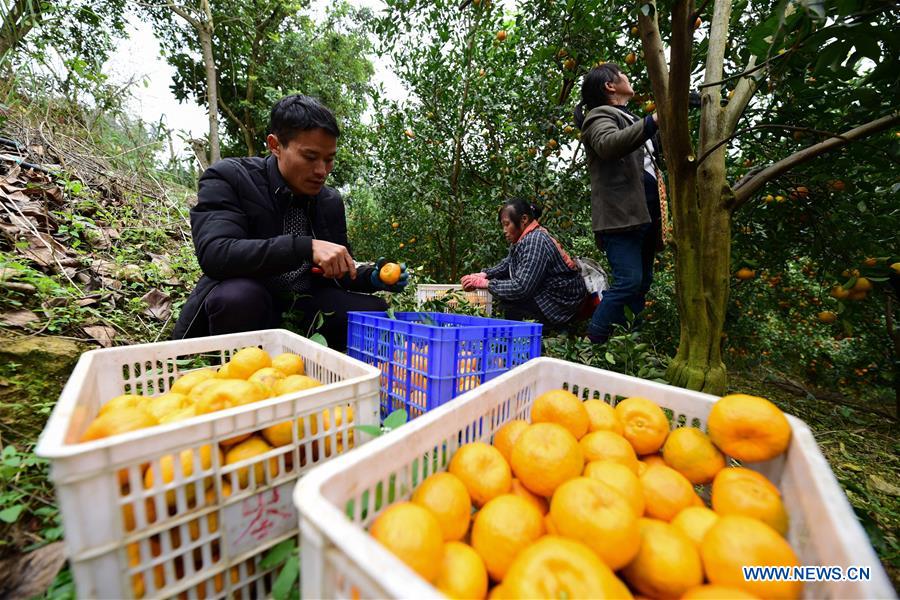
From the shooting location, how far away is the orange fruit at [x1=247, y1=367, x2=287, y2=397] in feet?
3.60

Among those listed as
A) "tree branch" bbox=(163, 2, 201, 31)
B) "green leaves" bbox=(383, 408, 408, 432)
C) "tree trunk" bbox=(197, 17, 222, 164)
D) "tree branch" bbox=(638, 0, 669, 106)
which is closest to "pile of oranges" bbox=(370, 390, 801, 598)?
"green leaves" bbox=(383, 408, 408, 432)

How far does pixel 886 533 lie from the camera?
139 centimetres

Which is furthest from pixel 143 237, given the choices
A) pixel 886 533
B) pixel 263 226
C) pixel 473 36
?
pixel 886 533

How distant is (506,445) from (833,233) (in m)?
2.65

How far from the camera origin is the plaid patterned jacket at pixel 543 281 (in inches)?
117

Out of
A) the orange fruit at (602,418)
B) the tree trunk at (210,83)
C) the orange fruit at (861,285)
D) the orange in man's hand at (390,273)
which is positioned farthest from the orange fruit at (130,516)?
the tree trunk at (210,83)

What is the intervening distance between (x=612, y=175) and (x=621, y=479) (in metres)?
2.29

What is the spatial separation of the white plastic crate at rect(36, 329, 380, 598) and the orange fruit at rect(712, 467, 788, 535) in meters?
0.80

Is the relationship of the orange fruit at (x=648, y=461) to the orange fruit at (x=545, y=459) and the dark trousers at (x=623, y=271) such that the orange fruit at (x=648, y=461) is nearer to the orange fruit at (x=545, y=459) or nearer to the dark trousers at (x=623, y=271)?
the orange fruit at (x=545, y=459)

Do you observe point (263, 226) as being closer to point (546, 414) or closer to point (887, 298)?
point (546, 414)

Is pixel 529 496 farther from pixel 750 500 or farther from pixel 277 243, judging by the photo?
pixel 277 243

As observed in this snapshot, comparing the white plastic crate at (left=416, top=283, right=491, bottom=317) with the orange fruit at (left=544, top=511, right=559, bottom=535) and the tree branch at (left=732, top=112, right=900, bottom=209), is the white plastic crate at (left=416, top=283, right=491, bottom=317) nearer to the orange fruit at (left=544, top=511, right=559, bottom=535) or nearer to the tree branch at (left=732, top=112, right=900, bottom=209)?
the tree branch at (left=732, top=112, right=900, bottom=209)

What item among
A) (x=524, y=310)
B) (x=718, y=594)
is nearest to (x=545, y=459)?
(x=718, y=594)

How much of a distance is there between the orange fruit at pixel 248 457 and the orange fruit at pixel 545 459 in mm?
538
